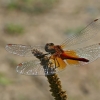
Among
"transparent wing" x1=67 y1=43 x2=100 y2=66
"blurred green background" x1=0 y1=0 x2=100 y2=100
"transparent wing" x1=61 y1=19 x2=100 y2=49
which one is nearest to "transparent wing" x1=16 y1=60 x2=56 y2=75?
"transparent wing" x1=67 y1=43 x2=100 y2=66

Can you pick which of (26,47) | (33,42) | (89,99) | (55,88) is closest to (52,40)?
(33,42)

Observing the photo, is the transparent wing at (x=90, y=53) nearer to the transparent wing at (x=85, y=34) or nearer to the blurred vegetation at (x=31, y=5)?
the transparent wing at (x=85, y=34)

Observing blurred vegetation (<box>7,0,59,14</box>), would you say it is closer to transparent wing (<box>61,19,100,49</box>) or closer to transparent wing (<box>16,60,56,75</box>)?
transparent wing (<box>61,19,100,49</box>)

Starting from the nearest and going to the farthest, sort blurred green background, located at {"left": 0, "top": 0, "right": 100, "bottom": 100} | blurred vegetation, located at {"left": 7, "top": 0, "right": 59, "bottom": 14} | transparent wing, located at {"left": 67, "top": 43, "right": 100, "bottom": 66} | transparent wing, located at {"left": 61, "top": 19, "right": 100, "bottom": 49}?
transparent wing, located at {"left": 67, "top": 43, "right": 100, "bottom": 66} < transparent wing, located at {"left": 61, "top": 19, "right": 100, "bottom": 49} < blurred green background, located at {"left": 0, "top": 0, "right": 100, "bottom": 100} < blurred vegetation, located at {"left": 7, "top": 0, "right": 59, "bottom": 14}

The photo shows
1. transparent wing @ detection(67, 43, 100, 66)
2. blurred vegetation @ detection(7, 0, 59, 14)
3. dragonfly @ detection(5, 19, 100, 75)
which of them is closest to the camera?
dragonfly @ detection(5, 19, 100, 75)

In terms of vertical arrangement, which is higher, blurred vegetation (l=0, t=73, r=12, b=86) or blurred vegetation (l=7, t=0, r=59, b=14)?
blurred vegetation (l=7, t=0, r=59, b=14)

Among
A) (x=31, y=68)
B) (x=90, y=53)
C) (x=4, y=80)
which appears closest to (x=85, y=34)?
(x=90, y=53)

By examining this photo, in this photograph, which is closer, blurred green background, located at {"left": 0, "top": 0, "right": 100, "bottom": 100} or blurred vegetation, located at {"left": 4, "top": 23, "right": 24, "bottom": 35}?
blurred green background, located at {"left": 0, "top": 0, "right": 100, "bottom": 100}

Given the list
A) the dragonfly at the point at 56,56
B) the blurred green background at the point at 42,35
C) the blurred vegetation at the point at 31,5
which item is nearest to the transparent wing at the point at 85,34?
the dragonfly at the point at 56,56
